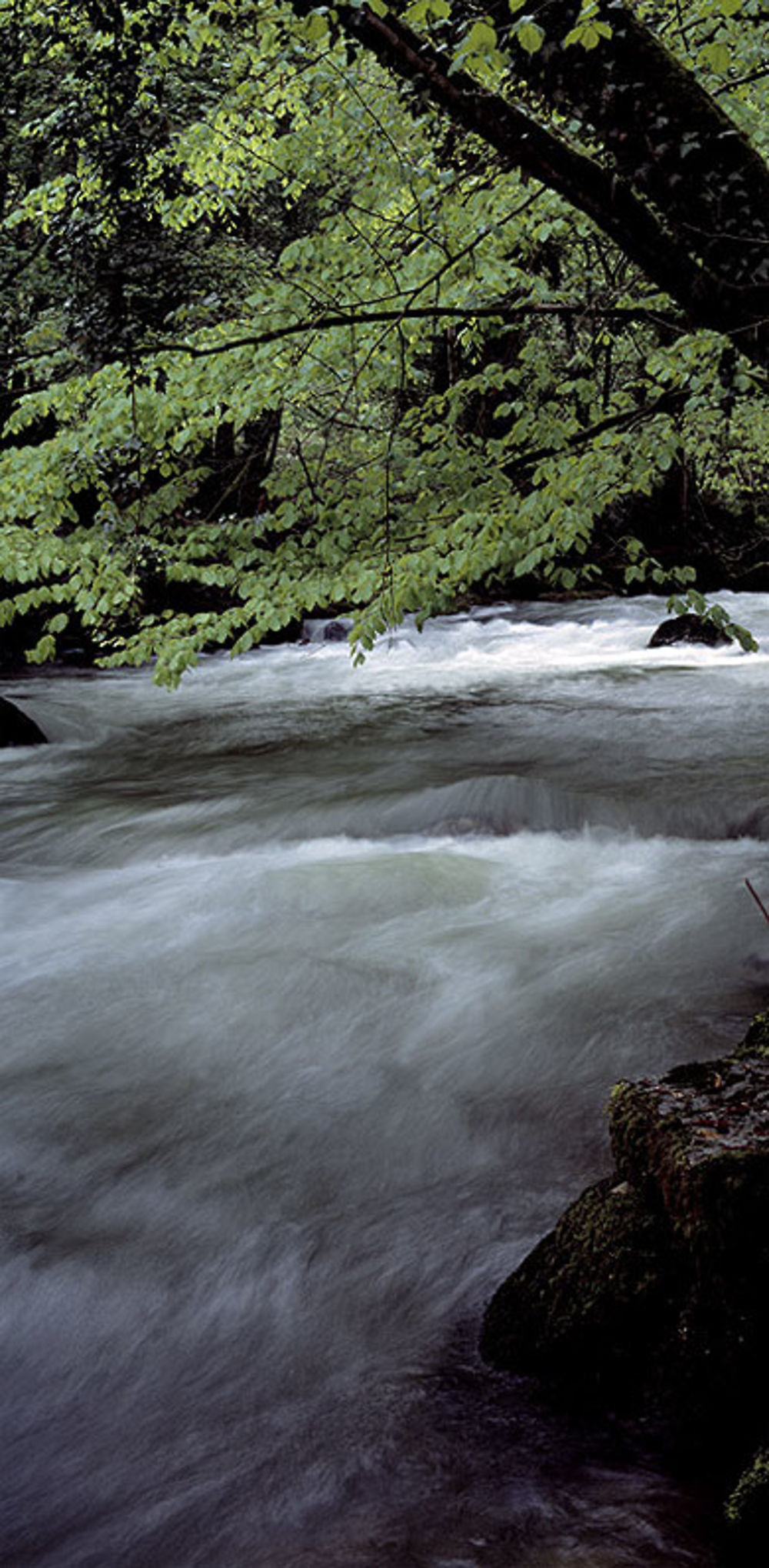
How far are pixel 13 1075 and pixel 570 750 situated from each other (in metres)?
6.44

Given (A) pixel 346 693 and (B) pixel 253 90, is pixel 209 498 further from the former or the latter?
(B) pixel 253 90

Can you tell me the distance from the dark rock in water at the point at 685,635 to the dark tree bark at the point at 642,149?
11262 millimetres

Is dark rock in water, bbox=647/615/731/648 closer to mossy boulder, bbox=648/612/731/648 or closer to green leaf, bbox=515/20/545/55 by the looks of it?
mossy boulder, bbox=648/612/731/648

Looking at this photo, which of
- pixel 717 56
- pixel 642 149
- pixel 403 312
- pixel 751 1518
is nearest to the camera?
pixel 751 1518

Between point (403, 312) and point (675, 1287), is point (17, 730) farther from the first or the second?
point (675, 1287)

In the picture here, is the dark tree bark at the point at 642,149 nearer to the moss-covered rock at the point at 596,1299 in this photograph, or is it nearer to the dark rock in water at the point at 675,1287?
the dark rock in water at the point at 675,1287

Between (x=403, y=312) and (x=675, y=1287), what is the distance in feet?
14.3

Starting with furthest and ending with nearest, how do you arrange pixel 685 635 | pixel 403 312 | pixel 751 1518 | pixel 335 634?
pixel 335 634
pixel 685 635
pixel 403 312
pixel 751 1518

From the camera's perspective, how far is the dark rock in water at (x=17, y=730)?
11117 mm

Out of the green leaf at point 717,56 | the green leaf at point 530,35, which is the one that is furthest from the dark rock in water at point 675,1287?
the green leaf at point 530,35

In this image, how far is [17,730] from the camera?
1122cm

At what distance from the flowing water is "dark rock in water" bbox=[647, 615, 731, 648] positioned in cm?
634

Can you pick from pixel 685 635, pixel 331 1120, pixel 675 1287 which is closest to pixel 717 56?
pixel 675 1287

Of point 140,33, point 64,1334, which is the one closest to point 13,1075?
point 64,1334
